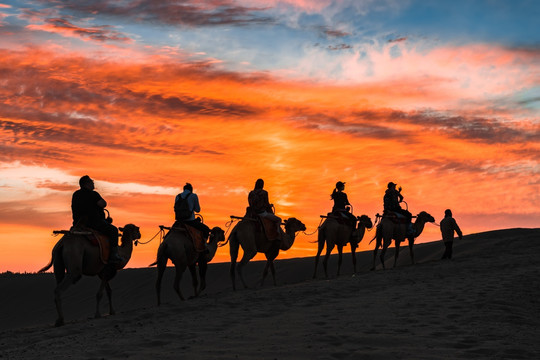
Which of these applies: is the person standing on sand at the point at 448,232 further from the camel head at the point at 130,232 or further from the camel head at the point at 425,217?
the camel head at the point at 130,232

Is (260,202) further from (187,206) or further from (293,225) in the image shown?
(187,206)

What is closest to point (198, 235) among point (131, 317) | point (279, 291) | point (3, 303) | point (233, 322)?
point (279, 291)

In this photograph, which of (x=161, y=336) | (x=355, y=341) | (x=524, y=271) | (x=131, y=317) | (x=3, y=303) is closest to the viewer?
(x=355, y=341)

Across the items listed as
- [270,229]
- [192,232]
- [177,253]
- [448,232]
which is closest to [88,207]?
[177,253]

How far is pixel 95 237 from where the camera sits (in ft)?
54.4

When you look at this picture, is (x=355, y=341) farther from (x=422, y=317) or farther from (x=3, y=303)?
(x=3, y=303)

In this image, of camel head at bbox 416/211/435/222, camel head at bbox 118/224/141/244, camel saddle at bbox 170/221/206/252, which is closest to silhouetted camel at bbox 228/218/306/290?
camel saddle at bbox 170/221/206/252

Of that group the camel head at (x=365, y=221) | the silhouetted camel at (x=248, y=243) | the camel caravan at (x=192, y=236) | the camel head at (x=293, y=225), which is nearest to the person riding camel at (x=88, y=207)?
the camel caravan at (x=192, y=236)

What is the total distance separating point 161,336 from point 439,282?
29.6 ft

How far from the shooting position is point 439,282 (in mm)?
19312

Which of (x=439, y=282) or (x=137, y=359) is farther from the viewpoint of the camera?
(x=439, y=282)

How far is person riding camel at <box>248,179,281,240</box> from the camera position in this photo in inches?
830

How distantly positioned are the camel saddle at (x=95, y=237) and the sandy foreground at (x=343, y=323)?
1.42 meters

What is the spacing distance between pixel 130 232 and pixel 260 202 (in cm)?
409
